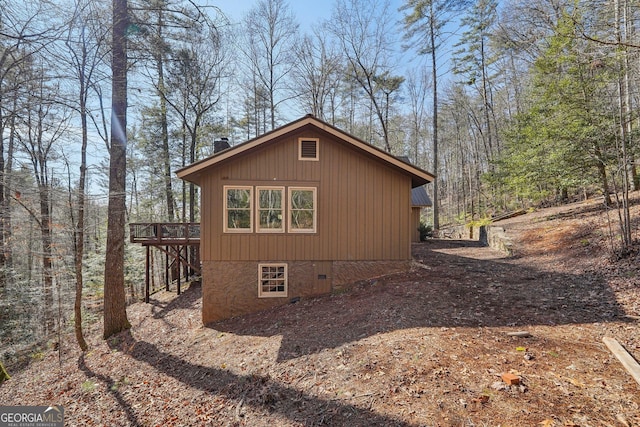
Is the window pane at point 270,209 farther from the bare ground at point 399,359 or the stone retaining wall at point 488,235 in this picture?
the stone retaining wall at point 488,235

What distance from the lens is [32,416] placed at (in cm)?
521

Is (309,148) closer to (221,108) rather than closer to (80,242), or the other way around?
(80,242)

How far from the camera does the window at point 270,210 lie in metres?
8.54

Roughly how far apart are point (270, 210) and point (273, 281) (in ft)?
6.83

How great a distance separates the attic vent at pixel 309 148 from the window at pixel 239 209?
183 cm

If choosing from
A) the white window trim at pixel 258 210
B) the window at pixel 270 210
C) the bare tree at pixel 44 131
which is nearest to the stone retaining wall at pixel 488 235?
the white window trim at pixel 258 210

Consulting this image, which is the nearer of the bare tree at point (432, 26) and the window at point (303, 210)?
the window at point (303, 210)

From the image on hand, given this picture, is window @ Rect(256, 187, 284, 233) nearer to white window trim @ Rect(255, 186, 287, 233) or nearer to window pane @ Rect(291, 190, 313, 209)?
white window trim @ Rect(255, 186, 287, 233)

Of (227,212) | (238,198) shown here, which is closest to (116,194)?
(227,212)

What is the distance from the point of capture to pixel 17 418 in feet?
16.2

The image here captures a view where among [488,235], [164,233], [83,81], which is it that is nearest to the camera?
[83,81]

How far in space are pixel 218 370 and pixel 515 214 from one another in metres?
18.5

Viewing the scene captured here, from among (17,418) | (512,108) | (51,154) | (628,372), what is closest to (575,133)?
(628,372)

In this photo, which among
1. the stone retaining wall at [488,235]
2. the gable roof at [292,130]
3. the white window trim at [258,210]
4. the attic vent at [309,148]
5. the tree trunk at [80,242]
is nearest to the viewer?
the gable roof at [292,130]
